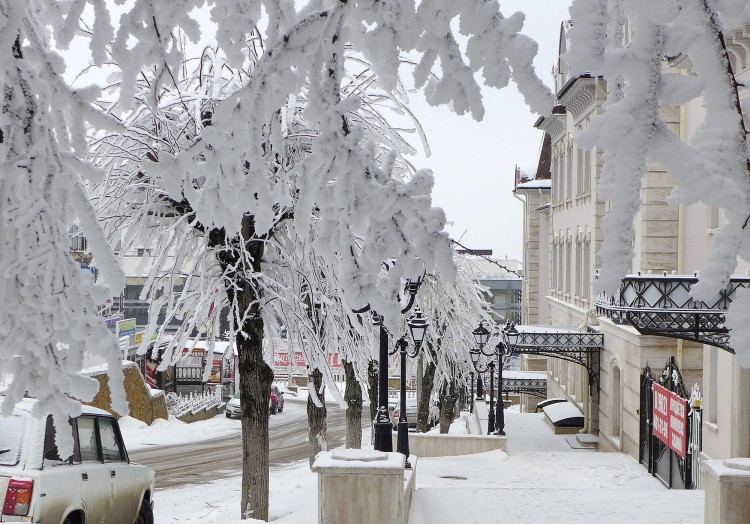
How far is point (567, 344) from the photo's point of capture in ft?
89.6

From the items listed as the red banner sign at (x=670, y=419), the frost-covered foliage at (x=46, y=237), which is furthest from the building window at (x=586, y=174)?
the frost-covered foliage at (x=46, y=237)

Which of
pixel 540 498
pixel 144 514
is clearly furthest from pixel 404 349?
pixel 144 514

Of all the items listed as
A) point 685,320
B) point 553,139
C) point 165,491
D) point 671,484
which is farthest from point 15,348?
point 553,139

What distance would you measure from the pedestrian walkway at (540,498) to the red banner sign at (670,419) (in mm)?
1031

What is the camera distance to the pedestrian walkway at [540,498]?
11359 millimetres

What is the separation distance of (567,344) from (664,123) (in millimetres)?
25586

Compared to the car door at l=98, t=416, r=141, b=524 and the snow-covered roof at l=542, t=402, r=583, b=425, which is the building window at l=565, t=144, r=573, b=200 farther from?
the car door at l=98, t=416, r=141, b=524

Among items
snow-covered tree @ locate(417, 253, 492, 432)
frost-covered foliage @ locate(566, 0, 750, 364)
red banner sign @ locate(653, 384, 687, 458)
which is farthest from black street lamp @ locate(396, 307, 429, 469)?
snow-covered tree @ locate(417, 253, 492, 432)

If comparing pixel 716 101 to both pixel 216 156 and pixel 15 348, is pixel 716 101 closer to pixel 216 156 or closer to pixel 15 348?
pixel 216 156

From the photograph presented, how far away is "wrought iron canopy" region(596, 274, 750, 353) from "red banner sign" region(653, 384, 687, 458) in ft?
11.3

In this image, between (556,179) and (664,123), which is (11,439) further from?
(556,179)

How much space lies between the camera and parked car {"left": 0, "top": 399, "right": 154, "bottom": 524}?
28.0ft

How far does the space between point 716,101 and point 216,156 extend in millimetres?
2113

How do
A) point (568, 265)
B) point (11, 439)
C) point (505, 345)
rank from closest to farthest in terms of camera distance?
point (11, 439), point (505, 345), point (568, 265)
